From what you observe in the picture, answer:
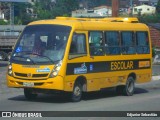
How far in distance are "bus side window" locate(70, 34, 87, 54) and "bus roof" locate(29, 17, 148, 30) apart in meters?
0.28

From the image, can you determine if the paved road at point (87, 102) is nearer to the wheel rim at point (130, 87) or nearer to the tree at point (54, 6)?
the wheel rim at point (130, 87)

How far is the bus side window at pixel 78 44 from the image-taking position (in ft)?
58.5

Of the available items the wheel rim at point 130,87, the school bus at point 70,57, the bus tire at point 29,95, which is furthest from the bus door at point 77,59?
the wheel rim at point 130,87

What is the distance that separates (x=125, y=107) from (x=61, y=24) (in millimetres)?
3375

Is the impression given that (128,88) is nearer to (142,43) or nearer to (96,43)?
(142,43)

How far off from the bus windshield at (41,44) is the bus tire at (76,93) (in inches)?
47.1

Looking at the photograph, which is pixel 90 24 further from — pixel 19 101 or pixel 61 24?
pixel 19 101

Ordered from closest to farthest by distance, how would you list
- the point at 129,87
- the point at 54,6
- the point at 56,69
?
the point at 56,69
the point at 129,87
the point at 54,6

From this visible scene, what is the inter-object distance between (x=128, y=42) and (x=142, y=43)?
1135 millimetres

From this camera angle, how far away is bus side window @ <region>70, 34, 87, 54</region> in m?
17.8

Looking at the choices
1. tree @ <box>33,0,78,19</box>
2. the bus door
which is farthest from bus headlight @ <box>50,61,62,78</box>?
tree @ <box>33,0,78,19</box>

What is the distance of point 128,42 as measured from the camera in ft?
70.1

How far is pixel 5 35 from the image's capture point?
2124 inches

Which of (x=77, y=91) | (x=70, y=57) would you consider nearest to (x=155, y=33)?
(x=77, y=91)
